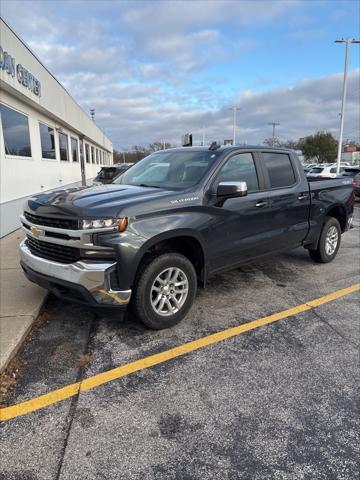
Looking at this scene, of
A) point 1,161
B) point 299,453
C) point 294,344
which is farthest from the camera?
point 1,161

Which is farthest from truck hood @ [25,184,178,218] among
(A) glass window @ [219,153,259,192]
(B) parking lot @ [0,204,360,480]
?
(B) parking lot @ [0,204,360,480]

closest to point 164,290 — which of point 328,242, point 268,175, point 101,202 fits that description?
point 101,202

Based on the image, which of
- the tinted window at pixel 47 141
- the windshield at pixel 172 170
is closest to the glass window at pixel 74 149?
the tinted window at pixel 47 141

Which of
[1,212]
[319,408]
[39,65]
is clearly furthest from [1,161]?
[319,408]

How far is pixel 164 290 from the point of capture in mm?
3885

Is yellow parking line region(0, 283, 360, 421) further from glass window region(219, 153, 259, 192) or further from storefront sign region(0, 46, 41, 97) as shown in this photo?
storefront sign region(0, 46, 41, 97)

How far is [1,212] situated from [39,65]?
611 centimetres

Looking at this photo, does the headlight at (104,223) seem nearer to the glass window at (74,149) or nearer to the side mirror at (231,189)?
the side mirror at (231,189)

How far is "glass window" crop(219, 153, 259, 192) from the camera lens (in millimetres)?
4477

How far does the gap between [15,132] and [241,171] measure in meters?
7.63

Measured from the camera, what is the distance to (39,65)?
39.2 feet

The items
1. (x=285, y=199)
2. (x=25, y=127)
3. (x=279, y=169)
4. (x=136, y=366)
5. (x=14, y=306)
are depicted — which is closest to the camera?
(x=136, y=366)

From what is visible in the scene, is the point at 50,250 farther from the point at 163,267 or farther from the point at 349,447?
the point at 349,447

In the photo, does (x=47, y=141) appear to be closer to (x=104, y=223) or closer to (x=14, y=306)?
(x=14, y=306)
